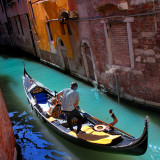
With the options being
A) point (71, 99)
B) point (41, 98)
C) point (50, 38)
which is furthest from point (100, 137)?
point (50, 38)

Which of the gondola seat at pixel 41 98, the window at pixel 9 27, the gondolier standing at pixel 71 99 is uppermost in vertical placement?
the window at pixel 9 27

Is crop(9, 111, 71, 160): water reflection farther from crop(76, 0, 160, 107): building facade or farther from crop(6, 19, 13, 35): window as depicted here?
crop(6, 19, 13, 35): window

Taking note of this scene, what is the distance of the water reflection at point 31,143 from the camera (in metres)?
5.10

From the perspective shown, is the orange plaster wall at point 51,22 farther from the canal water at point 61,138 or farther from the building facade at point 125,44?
the canal water at point 61,138

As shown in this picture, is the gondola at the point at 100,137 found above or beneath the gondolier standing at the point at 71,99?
beneath

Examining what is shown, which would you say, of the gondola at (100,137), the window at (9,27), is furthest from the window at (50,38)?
the window at (9,27)

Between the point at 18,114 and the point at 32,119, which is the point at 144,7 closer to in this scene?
the point at 32,119

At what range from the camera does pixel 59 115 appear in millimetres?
6039

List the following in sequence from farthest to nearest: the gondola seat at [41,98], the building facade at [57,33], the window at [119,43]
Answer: the building facade at [57,33], the gondola seat at [41,98], the window at [119,43]

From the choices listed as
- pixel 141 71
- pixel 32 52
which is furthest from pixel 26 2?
pixel 141 71

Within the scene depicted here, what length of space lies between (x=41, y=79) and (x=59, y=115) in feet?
16.0

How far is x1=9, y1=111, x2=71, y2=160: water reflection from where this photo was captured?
201 inches

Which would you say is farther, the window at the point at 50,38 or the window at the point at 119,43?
the window at the point at 50,38

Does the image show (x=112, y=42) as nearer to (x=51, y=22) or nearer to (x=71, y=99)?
(x=71, y=99)
